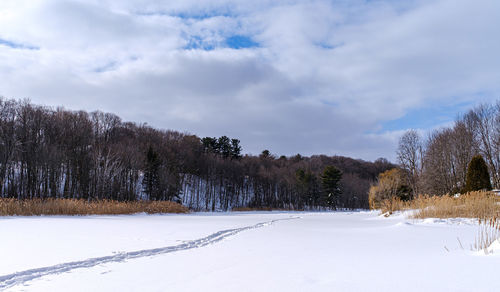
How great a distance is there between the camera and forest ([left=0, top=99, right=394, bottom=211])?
107ft

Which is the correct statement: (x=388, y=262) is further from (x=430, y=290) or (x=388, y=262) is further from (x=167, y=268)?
(x=167, y=268)

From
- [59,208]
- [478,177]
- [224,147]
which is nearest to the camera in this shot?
[59,208]

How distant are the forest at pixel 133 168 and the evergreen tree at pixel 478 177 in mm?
29240

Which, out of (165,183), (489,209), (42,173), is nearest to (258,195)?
(165,183)

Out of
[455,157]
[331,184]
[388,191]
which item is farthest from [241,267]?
[331,184]

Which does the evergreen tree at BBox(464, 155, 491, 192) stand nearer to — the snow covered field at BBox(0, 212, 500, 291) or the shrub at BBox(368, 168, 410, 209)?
the shrub at BBox(368, 168, 410, 209)

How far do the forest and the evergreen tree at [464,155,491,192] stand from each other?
29240mm

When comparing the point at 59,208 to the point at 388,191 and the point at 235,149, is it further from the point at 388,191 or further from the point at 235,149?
the point at 235,149

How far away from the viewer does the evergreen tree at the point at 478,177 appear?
54.2 feet

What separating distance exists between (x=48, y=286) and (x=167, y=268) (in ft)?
4.07

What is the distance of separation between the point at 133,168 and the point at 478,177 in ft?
113

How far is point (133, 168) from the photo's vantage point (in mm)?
39594

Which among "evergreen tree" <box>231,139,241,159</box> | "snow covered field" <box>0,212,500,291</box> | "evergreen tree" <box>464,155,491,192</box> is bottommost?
"snow covered field" <box>0,212,500,291</box>

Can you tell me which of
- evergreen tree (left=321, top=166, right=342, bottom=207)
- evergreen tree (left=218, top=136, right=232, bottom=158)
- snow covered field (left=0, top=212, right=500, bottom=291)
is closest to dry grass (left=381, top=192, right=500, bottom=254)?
Answer: snow covered field (left=0, top=212, right=500, bottom=291)
